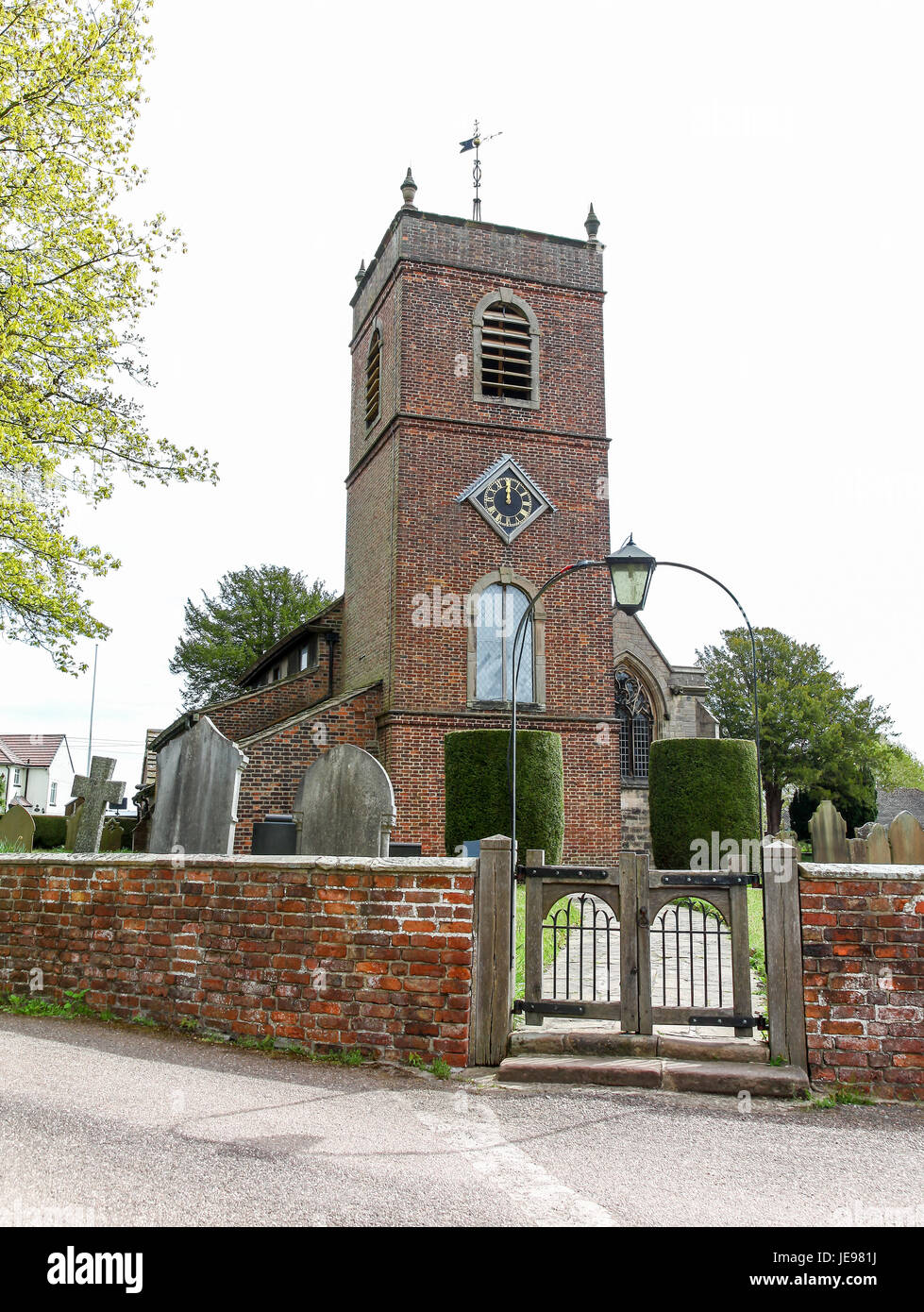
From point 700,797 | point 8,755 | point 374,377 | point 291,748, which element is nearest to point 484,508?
point 374,377

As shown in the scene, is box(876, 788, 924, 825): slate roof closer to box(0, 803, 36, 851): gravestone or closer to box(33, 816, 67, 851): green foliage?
box(33, 816, 67, 851): green foliage

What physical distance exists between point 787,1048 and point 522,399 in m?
15.9

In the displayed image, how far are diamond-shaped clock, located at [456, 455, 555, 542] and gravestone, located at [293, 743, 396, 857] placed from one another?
10.7 m

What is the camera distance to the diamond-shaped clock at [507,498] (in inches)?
741

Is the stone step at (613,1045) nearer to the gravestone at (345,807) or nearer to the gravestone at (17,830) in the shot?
the gravestone at (345,807)

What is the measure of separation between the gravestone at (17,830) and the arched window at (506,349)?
12926mm

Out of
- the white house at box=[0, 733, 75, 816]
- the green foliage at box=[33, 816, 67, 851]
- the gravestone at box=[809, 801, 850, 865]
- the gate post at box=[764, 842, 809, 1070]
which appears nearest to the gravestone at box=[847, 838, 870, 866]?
the gravestone at box=[809, 801, 850, 865]

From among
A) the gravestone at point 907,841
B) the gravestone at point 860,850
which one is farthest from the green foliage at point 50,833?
the gravestone at point 907,841

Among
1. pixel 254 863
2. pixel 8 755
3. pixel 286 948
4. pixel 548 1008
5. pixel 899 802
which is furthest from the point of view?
pixel 899 802

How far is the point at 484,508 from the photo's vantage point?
18844mm

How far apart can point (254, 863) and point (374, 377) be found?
16.7 metres

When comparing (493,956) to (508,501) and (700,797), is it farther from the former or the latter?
(508,501)

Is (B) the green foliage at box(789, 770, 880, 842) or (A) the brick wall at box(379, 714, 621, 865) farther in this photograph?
(B) the green foliage at box(789, 770, 880, 842)

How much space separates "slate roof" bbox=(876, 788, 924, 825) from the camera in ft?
207
